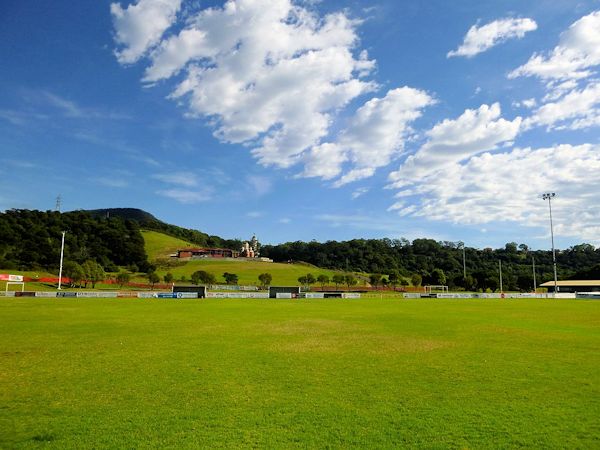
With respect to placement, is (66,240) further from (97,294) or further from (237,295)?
(237,295)

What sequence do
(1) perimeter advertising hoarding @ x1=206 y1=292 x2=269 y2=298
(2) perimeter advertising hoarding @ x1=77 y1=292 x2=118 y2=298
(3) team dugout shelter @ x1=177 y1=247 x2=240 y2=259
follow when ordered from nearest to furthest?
(2) perimeter advertising hoarding @ x1=77 y1=292 x2=118 y2=298 < (1) perimeter advertising hoarding @ x1=206 y1=292 x2=269 y2=298 < (3) team dugout shelter @ x1=177 y1=247 x2=240 y2=259

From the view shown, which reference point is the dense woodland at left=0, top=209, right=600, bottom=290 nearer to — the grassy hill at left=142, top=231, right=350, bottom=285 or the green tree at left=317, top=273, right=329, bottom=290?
the grassy hill at left=142, top=231, right=350, bottom=285

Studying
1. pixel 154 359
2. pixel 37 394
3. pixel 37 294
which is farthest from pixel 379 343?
pixel 37 294

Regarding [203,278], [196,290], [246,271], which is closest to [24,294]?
[196,290]

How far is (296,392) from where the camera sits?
1161 cm

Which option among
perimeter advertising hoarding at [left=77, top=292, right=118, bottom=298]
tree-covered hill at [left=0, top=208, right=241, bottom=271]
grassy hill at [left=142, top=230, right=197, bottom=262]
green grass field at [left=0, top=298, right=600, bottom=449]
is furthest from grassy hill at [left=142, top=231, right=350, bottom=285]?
green grass field at [left=0, top=298, right=600, bottom=449]

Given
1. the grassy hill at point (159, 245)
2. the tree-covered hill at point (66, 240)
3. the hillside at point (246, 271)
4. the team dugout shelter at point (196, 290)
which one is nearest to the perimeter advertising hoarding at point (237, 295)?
the team dugout shelter at point (196, 290)

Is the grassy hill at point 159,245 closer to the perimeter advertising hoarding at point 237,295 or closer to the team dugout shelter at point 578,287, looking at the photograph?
the perimeter advertising hoarding at point 237,295

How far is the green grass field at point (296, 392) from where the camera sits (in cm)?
852

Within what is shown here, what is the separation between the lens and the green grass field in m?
8.52

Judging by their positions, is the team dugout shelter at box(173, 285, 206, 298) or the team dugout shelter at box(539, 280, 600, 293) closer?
the team dugout shelter at box(173, 285, 206, 298)

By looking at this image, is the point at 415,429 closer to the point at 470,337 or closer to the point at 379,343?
the point at 379,343

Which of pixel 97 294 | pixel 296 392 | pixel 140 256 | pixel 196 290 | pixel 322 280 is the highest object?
pixel 140 256

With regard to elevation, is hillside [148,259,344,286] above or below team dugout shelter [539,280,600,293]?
above
